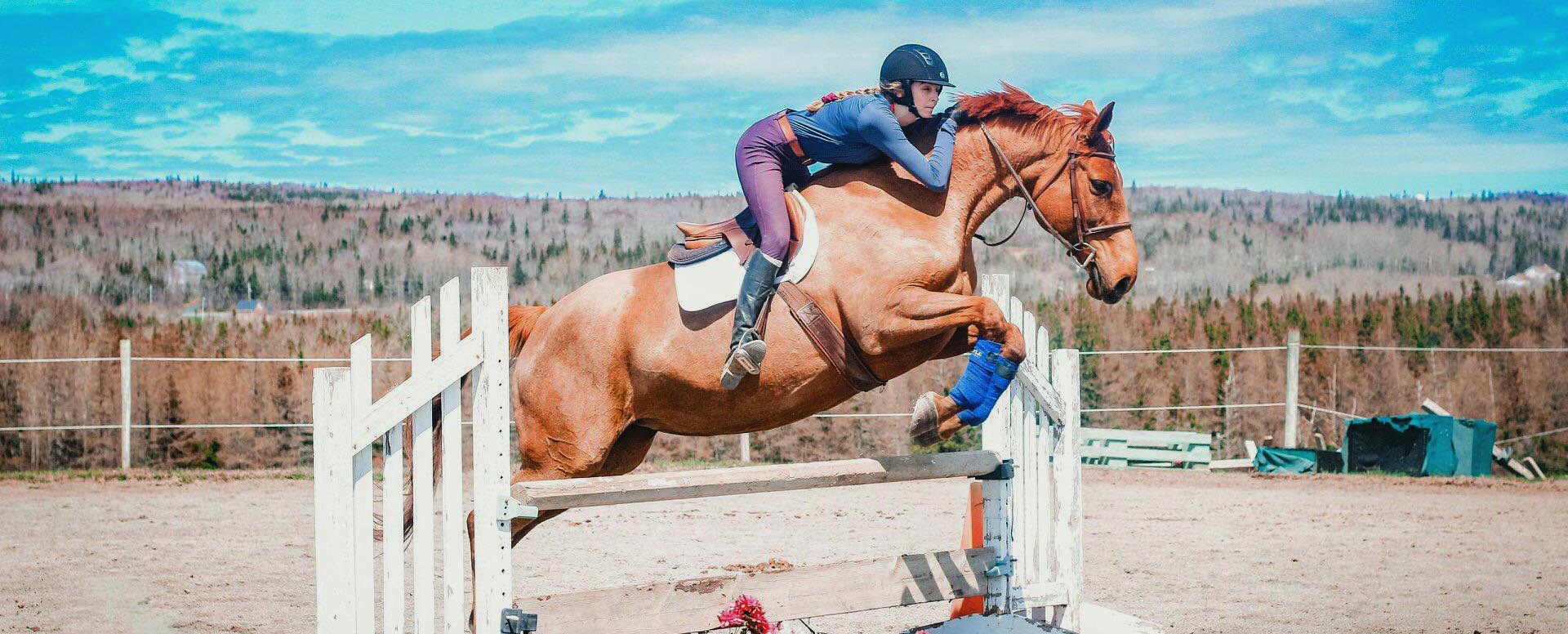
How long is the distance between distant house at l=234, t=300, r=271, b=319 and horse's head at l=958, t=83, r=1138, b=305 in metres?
23.4

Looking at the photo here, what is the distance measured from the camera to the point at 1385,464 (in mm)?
12898

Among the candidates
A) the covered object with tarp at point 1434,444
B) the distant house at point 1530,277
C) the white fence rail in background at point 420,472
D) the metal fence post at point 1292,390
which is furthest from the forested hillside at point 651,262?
the white fence rail in background at point 420,472

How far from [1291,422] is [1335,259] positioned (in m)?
29.5

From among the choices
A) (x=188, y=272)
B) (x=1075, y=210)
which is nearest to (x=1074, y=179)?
(x=1075, y=210)

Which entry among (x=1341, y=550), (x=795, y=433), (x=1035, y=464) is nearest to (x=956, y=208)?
(x=1035, y=464)

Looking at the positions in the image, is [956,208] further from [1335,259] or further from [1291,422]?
[1335,259]

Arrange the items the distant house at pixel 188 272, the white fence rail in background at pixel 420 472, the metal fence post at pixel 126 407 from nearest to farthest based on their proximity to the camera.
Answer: the white fence rail in background at pixel 420 472 → the metal fence post at pixel 126 407 → the distant house at pixel 188 272

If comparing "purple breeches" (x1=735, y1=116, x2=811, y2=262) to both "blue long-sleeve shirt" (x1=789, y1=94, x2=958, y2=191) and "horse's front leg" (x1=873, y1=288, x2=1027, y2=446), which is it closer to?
"blue long-sleeve shirt" (x1=789, y1=94, x2=958, y2=191)

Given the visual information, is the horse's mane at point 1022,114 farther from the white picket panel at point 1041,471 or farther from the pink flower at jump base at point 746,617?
the pink flower at jump base at point 746,617

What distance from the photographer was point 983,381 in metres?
3.36

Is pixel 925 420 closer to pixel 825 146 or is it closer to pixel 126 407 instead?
pixel 825 146

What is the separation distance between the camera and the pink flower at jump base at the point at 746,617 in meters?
3.35

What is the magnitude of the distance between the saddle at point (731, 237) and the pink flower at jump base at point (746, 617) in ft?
3.45

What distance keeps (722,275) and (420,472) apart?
107 centimetres
